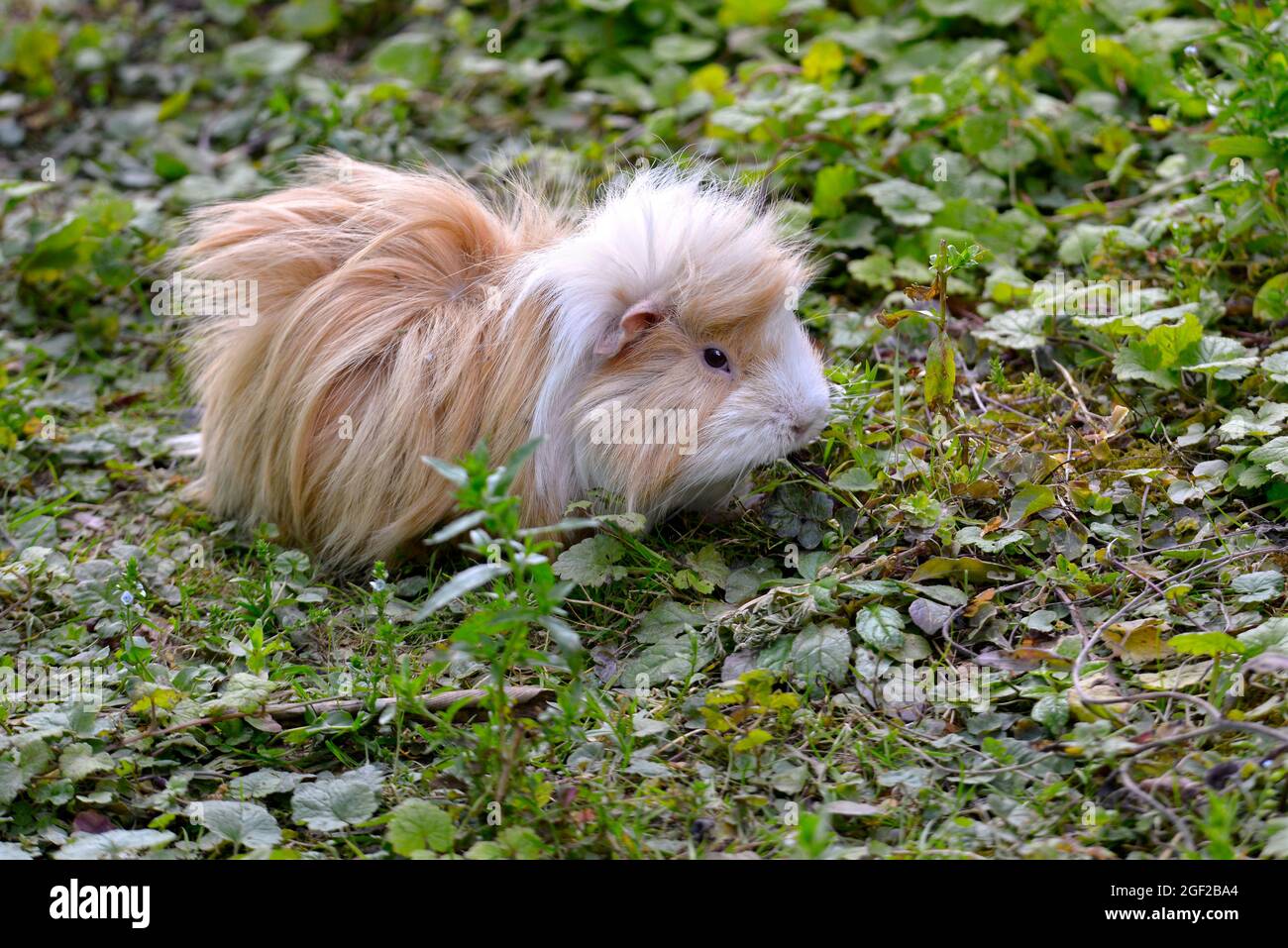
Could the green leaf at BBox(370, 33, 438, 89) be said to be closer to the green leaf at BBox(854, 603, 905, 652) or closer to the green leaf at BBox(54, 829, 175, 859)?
the green leaf at BBox(854, 603, 905, 652)

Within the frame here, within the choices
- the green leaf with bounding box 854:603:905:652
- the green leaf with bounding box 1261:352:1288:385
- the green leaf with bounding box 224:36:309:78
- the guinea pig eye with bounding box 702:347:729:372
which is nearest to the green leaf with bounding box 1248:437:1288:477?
the green leaf with bounding box 1261:352:1288:385

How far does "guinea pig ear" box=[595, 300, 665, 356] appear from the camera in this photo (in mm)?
3148

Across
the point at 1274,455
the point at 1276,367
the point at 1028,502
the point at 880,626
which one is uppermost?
the point at 1276,367

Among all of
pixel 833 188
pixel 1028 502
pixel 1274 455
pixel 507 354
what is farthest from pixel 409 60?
pixel 1274 455

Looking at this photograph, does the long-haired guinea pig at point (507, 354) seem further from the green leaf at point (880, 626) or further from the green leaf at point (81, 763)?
the green leaf at point (81, 763)

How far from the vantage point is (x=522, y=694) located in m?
2.76

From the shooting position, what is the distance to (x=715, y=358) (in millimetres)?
3201

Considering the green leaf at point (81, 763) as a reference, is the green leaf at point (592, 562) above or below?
above

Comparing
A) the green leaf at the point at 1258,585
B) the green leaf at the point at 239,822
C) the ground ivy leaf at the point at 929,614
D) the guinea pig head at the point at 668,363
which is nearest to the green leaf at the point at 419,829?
the green leaf at the point at 239,822

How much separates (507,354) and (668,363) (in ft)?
1.34

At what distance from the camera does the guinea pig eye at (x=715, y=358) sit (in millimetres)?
3197

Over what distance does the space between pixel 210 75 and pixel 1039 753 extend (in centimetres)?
499

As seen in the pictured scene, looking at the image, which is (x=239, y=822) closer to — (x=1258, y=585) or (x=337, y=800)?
(x=337, y=800)

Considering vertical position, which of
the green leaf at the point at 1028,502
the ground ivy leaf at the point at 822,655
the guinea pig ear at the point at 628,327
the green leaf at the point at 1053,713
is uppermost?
the guinea pig ear at the point at 628,327
